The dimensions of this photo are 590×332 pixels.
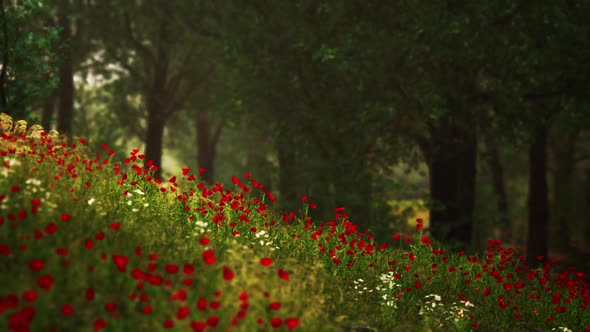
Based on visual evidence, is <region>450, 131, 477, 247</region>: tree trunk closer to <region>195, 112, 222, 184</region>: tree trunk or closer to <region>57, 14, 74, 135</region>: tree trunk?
<region>57, 14, 74, 135</region>: tree trunk

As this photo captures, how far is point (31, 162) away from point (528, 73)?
434 inches

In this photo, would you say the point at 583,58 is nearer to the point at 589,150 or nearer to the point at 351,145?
the point at 351,145

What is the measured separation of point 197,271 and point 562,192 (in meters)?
22.3

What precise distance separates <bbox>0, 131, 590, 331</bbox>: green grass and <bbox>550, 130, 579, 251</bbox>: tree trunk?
16101 mm

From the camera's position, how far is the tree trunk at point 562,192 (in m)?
22.8

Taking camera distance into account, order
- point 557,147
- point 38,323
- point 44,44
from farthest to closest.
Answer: point 557,147 < point 44,44 < point 38,323

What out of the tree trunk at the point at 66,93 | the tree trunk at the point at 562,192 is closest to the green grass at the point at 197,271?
the tree trunk at the point at 66,93

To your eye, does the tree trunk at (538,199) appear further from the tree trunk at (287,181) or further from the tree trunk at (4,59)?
the tree trunk at (4,59)

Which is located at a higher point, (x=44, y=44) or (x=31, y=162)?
(x=44, y=44)

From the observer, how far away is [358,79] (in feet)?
43.5

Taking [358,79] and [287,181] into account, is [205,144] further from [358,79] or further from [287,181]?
[358,79]

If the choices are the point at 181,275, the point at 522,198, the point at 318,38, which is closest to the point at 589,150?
the point at 522,198

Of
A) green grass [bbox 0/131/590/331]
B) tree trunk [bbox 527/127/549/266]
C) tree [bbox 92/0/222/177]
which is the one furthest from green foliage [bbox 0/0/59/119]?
tree trunk [bbox 527/127/549/266]

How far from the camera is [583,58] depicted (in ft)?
37.1
